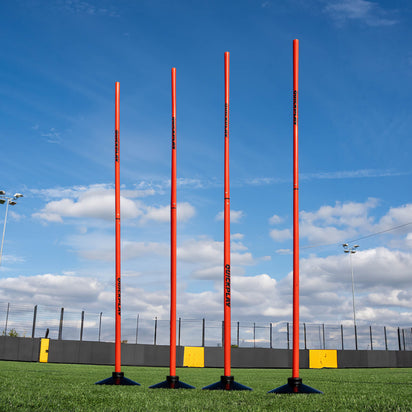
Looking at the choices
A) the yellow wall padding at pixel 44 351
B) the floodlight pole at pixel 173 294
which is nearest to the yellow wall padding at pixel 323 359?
the yellow wall padding at pixel 44 351

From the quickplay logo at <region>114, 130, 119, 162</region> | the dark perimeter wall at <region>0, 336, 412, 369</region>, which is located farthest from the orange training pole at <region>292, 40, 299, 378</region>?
the dark perimeter wall at <region>0, 336, 412, 369</region>

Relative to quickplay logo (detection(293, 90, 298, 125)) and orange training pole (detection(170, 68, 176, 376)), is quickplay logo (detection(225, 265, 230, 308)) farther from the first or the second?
quickplay logo (detection(293, 90, 298, 125))

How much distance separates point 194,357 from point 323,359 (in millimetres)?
9199

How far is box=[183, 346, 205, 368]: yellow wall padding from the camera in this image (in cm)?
2972

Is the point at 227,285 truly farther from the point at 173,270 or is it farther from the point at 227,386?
the point at 227,386

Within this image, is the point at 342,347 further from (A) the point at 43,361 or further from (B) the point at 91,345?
(A) the point at 43,361

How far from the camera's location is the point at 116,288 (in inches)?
368

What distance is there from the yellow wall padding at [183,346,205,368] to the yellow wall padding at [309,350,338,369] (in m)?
7.50

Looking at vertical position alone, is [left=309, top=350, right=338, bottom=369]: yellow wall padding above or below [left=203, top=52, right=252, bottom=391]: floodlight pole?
below

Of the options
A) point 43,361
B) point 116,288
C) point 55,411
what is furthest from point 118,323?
point 43,361

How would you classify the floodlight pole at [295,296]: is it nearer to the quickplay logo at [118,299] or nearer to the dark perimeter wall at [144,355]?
the quickplay logo at [118,299]

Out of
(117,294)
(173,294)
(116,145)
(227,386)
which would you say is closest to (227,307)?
(173,294)

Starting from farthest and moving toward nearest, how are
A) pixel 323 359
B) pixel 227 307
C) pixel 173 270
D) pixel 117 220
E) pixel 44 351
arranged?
pixel 323 359, pixel 44 351, pixel 117 220, pixel 173 270, pixel 227 307

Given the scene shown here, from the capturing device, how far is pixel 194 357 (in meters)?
30.1
